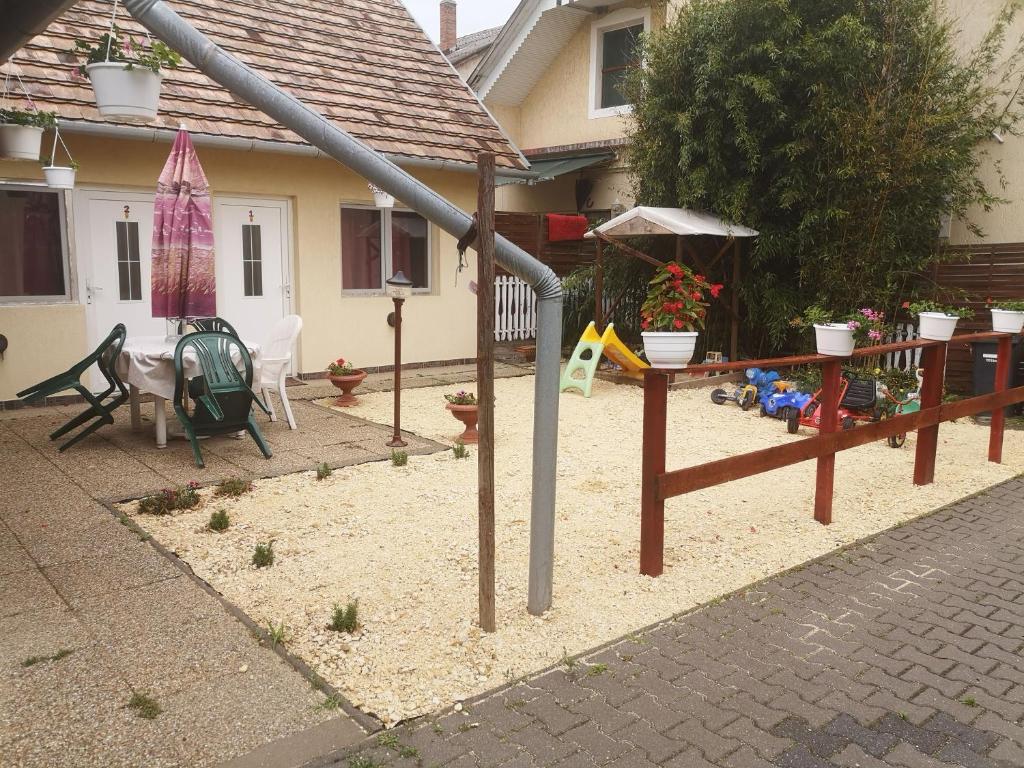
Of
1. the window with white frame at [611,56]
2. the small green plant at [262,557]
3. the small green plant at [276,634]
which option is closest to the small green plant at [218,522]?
the small green plant at [262,557]

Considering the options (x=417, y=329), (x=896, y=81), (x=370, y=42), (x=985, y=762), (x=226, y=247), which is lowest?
(x=985, y=762)

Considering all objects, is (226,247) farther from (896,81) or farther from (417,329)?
(896,81)

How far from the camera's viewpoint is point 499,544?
4.93m

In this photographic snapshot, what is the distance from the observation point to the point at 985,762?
9.36 ft

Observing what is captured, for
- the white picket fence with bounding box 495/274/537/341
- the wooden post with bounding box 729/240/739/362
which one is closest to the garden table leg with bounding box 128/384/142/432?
the white picket fence with bounding box 495/274/537/341

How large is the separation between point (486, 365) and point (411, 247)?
8487mm

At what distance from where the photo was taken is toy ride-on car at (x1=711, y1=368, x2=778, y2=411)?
9.38 metres

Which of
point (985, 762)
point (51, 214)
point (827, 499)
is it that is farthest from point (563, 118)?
point (985, 762)

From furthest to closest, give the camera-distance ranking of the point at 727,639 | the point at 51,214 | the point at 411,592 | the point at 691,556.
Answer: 1. the point at 51,214
2. the point at 691,556
3. the point at 411,592
4. the point at 727,639

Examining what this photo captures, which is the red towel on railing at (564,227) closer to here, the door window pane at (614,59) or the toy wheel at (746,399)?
the door window pane at (614,59)

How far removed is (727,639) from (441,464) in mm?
3376

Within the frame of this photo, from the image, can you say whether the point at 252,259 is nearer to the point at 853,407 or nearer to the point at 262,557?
the point at 262,557

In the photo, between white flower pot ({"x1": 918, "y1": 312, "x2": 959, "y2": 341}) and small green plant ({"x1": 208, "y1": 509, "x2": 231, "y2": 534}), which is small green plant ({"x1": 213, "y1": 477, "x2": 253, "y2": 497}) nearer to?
small green plant ({"x1": 208, "y1": 509, "x2": 231, "y2": 534})

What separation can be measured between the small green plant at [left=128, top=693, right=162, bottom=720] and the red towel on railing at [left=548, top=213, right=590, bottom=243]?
39.0ft
